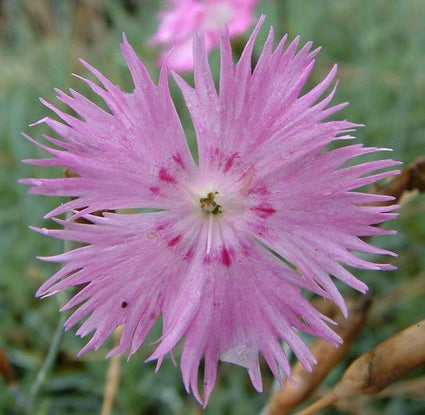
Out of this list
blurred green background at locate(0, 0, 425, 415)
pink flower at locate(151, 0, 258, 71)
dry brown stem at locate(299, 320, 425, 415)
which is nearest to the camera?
dry brown stem at locate(299, 320, 425, 415)

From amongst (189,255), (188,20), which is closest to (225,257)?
(189,255)

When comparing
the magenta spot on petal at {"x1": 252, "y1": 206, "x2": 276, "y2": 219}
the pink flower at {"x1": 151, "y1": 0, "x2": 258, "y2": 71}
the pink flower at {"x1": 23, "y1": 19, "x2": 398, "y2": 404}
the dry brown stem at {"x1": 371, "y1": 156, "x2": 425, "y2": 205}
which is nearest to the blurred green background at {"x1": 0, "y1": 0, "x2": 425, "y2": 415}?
the pink flower at {"x1": 151, "y1": 0, "x2": 258, "y2": 71}

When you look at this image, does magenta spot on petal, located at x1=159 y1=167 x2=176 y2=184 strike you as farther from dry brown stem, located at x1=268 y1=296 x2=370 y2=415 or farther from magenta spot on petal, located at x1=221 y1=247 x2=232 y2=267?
dry brown stem, located at x1=268 y1=296 x2=370 y2=415

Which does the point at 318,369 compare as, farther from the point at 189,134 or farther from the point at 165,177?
the point at 189,134

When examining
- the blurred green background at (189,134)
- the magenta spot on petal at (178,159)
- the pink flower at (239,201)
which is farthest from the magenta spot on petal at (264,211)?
the blurred green background at (189,134)

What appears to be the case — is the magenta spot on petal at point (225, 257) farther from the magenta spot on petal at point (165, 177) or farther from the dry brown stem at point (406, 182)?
the dry brown stem at point (406, 182)

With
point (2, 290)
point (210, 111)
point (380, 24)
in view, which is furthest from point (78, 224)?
point (380, 24)

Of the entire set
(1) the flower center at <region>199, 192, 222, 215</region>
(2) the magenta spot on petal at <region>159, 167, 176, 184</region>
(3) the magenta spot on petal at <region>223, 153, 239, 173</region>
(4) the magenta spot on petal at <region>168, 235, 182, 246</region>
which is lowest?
(4) the magenta spot on petal at <region>168, 235, 182, 246</region>
